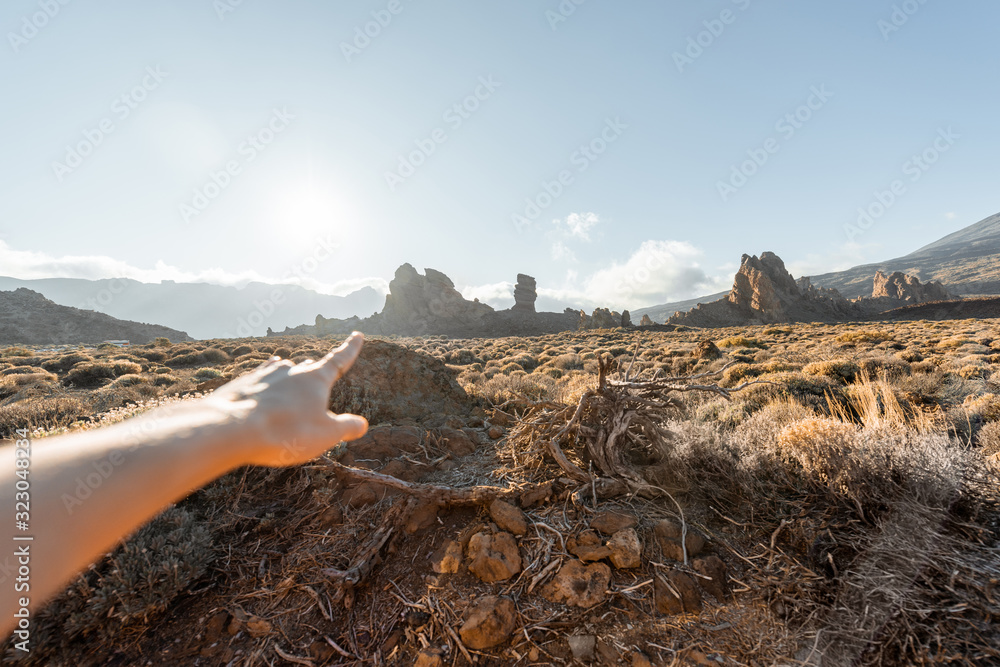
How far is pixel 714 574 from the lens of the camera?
7.75ft

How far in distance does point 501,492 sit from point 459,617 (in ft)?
3.11

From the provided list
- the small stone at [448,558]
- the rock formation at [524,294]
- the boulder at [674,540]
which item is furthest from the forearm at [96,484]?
the rock formation at [524,294]

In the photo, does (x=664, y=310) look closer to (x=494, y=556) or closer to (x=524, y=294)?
(x=524, y=294)

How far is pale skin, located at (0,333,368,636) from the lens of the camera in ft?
2.98

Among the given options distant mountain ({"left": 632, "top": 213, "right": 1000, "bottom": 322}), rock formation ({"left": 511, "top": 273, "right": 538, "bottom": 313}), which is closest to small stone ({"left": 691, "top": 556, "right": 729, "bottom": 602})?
rock formation ({"left": 511, "top": 273, "right": 538, "bottom": 313})

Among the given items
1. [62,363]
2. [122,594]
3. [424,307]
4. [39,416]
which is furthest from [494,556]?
[424,307]

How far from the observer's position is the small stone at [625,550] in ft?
8.03

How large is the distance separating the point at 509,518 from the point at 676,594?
3.90 feet

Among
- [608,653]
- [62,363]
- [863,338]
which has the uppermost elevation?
[62,363]

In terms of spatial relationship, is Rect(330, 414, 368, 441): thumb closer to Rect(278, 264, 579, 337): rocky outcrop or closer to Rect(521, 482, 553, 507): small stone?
Rect(521, 482, 553, 507): small stone

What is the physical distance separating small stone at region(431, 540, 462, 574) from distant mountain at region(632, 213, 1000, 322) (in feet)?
285

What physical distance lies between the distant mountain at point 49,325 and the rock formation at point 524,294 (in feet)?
216

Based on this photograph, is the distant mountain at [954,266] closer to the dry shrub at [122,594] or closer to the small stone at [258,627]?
the small stone at [258,627]

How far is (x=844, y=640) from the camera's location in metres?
1.84
